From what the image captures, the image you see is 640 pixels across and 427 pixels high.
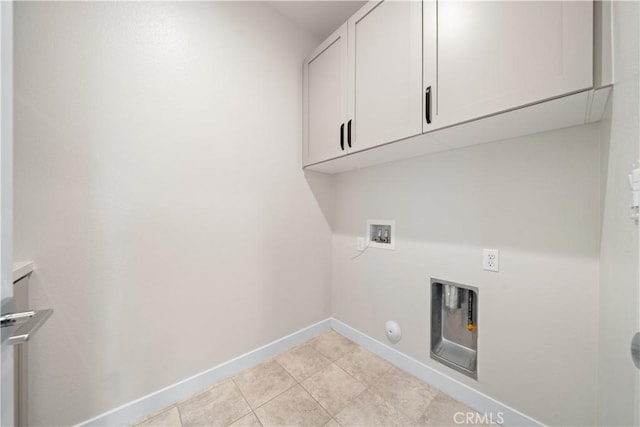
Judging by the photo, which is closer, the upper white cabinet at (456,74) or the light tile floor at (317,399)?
the upper white cabinet at (456,74)

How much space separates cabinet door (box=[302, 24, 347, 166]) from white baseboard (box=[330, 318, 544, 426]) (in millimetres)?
1525

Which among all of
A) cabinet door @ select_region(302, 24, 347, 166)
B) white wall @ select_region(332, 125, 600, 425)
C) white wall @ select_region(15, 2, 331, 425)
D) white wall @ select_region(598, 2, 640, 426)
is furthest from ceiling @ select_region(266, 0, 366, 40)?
white wall @ select_region(598, 2, 640, 426)

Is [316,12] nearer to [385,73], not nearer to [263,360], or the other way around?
[385,73]

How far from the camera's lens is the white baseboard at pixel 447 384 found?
1199mm

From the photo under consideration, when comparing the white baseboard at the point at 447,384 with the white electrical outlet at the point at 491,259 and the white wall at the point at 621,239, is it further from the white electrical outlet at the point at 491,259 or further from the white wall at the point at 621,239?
the white electrical outlet at the point at 491,259

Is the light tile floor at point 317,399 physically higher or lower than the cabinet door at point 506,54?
lower

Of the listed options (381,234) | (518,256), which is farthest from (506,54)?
(381,234)

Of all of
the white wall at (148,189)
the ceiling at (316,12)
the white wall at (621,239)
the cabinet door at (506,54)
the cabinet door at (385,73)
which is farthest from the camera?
the ceiling at (316,12)

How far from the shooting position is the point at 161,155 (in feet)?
4.28

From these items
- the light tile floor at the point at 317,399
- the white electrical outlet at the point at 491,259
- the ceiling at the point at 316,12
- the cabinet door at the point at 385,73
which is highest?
the ceiling at the point at 316,12

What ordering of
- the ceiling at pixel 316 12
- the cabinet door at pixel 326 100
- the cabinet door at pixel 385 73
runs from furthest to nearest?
the ceiling at pixel 316 12 < the cabinet door at pixel 326 100 < the cabinet door at pixel 385 73

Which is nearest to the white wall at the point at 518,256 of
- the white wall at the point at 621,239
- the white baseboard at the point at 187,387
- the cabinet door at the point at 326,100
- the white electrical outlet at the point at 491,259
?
the white electrical outlet at the point at 491,259

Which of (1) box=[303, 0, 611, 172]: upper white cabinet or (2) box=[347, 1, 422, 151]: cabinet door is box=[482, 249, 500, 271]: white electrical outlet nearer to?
(1) box=[303, 0, 611, 172]: upper white cabinet

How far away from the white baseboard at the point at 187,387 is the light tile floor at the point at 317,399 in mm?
40
